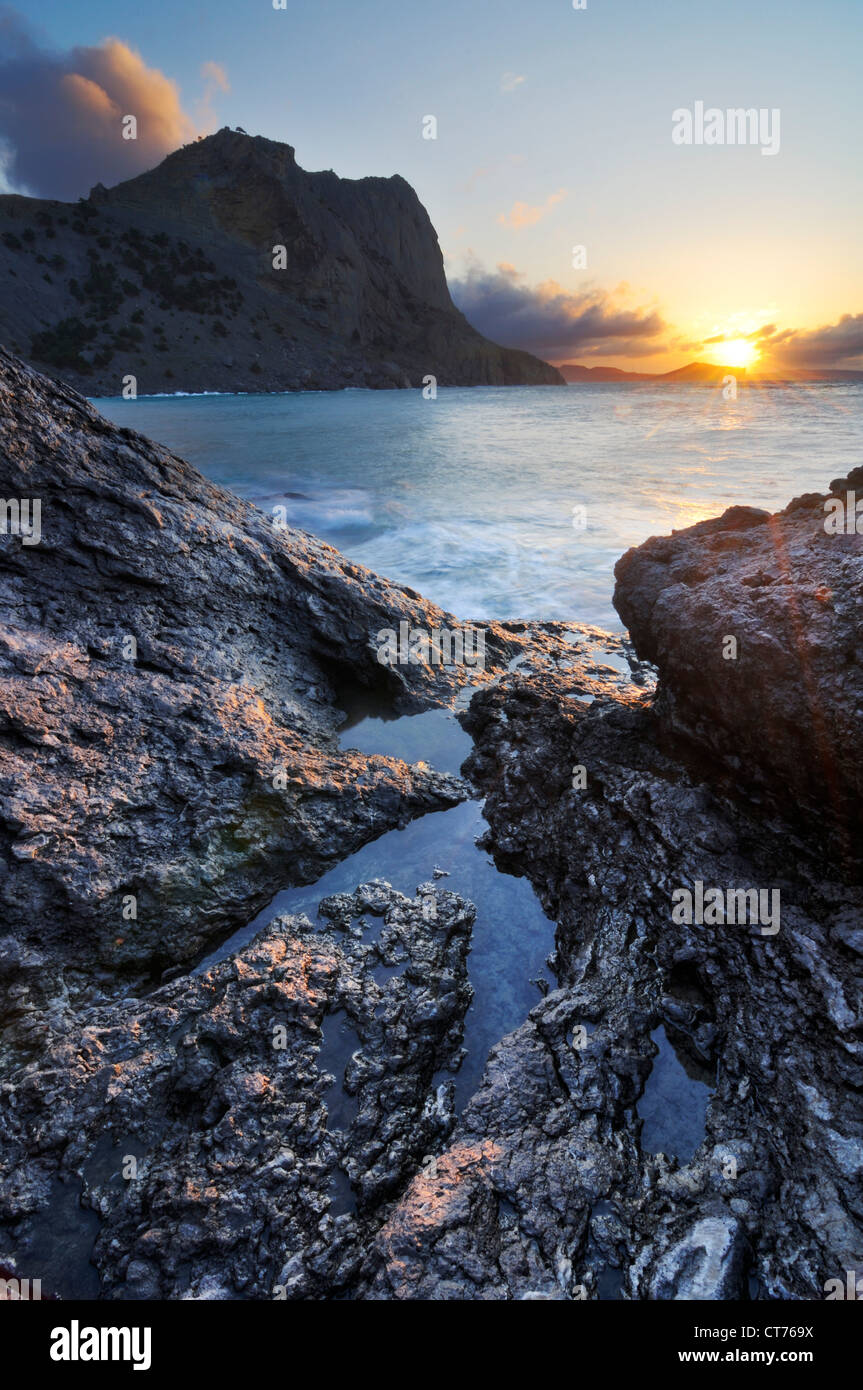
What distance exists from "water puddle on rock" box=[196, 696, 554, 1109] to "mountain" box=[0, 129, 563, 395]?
2859 inches

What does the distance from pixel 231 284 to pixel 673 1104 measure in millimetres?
108929

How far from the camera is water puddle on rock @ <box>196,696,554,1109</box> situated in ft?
10.1

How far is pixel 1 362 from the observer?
13.8 ft

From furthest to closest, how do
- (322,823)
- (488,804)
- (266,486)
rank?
(266,486)
(488,804)
(322,823)

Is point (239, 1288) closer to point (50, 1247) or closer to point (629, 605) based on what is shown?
point (50, 1247)

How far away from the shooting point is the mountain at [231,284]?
71812 mm

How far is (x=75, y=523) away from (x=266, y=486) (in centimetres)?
1486

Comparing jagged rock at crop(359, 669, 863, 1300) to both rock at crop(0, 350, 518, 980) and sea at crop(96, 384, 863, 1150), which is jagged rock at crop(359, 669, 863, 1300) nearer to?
sea at crop(96, 384, 863, 1150)

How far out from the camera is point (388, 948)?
3.26 m

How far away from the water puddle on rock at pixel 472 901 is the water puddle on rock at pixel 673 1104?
0.66 metres

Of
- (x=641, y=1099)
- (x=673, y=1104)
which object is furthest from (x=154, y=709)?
(x=673, y=1104)

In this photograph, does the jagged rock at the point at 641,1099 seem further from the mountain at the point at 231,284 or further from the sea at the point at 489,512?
the mountain at the point at 231,284

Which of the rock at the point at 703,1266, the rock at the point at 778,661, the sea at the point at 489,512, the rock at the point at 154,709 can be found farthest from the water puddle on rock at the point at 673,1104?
the rock at the point at 154,709
